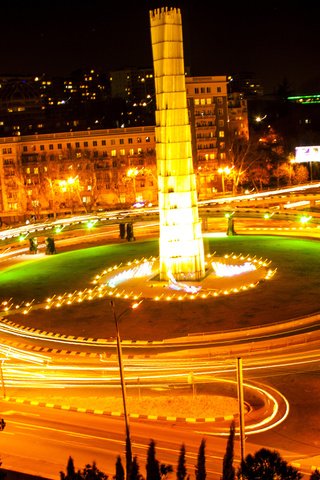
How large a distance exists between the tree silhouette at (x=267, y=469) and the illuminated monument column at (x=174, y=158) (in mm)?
36804

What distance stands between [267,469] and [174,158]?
1465 inches

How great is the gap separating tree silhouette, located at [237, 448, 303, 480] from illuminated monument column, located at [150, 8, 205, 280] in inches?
1449

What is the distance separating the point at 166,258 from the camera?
49.0 metres

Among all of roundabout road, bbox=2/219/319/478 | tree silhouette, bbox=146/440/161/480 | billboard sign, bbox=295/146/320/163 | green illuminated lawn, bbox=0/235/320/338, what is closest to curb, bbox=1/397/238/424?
roundabout road, bbox=2/219/319/478

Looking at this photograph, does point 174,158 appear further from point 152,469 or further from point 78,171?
point 78,171

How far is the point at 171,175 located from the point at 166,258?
617cm

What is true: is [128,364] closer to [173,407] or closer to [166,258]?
[173,407]

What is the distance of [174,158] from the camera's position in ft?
156

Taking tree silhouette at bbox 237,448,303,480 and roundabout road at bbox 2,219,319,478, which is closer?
tree silhouette at bbox 237,448,303,480

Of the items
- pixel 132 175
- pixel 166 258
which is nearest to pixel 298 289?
pixel 166 258

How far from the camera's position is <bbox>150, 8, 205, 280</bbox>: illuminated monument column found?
46.4m

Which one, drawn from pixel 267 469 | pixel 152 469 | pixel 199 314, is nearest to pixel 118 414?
pixel 152 469

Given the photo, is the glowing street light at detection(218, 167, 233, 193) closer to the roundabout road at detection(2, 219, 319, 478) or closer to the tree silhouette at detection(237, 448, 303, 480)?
the roundabout road at detection(2, 219, 319, 478)

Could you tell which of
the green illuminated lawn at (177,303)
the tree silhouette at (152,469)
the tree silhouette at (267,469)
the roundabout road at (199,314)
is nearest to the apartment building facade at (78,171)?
the green illuminated lawn at (177,303)
